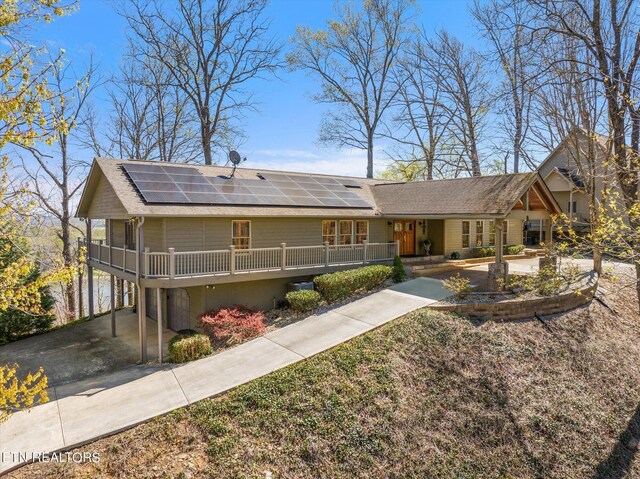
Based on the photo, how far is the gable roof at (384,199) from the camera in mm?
12430

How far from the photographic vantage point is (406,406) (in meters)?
8.80

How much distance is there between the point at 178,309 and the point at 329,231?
7.13m

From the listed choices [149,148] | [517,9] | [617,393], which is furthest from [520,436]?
[149,148]

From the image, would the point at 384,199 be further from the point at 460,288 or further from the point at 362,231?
the point at 460,288

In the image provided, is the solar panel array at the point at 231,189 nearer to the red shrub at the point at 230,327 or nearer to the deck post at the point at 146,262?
the deck post at the point at 146,262

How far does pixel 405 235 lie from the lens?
64.2 ft

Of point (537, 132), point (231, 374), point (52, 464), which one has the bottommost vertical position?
point (52, 464)

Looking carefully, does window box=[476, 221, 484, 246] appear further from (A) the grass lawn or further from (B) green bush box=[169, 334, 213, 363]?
(B) green bush box=[169, 334, 213, 363]

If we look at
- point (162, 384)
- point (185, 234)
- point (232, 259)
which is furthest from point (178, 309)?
point (162, 384)

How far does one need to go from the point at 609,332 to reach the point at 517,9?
12.0 metres

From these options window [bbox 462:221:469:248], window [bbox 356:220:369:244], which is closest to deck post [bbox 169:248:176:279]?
window [bbox 356:220:369:244]

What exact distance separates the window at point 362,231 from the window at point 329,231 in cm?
143

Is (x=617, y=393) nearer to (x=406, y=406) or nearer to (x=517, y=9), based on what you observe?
(x=406, y=406)

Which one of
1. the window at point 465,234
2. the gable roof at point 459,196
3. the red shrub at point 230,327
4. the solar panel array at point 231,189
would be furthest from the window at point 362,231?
the red shrub at point 230,327
